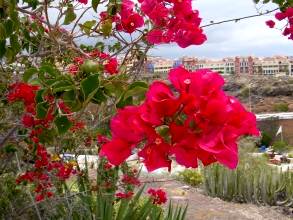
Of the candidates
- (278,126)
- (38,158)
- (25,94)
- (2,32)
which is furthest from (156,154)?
(278,126)

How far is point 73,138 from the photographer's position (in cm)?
320

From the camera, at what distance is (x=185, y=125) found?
74 centimetres

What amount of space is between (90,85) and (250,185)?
606 cm

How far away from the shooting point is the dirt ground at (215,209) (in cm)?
561

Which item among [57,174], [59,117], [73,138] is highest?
[59,117]

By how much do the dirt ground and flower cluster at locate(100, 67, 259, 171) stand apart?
4662 mm

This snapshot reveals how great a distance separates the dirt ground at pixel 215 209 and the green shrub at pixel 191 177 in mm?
741

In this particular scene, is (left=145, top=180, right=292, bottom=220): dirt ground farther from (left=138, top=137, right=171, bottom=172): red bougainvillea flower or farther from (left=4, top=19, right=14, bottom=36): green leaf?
(left=138, top=137, right=171, bottom=172): red bougainvillea flower

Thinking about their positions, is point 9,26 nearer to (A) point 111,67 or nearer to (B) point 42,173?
(A) point 111,67

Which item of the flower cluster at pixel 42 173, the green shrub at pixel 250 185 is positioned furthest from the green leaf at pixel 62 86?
the green shrub at pixel 250 185

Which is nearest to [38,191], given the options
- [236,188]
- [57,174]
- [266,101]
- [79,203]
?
[57,174]

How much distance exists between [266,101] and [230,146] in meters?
45.0

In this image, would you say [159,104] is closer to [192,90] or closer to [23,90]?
[192,90]

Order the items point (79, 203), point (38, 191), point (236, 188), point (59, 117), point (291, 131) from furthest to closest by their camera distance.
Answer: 1. point (291, 131)
2. point (236, 188)
3. point (79, 203)
4. point (38, 191)
5. point (59, 117)
